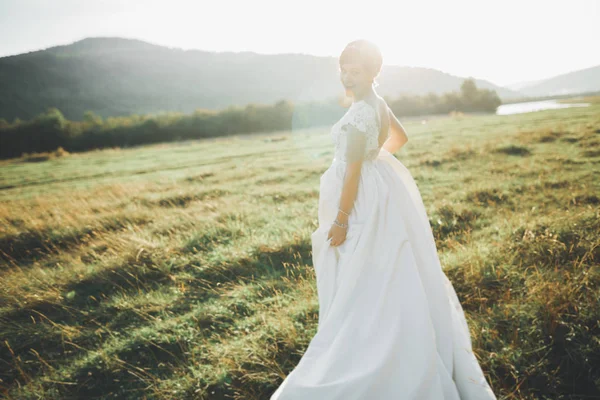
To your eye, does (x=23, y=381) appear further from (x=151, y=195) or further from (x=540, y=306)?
(x=151, y=195)

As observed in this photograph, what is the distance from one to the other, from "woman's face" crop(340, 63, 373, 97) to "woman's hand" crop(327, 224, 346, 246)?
1.16m

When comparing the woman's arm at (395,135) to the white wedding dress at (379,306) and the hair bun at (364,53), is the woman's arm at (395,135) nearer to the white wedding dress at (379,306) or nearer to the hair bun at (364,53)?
the white wedding dress at (379,306)

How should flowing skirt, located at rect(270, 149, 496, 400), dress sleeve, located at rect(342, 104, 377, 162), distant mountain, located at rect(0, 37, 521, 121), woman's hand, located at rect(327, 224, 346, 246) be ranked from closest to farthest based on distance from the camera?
flowing skirt, located at rect(270, 149, 496, 400), dress sleeve, located at rect(342, 104, 377, 162), woman's hand, located at rect(327, 224, 346, 246), distant mountain, located at rect(0, 37, 521, 121)

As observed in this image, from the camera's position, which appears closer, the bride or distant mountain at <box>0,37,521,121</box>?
the bride

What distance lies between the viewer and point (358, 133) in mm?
2348

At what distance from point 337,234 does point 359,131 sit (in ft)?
2.98

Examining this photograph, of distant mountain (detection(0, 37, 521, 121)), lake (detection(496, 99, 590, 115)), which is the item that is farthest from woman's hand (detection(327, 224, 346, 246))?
distant mountain (detection(0, 37, 521, 121))

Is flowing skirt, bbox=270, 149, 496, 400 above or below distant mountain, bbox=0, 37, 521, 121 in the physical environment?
below

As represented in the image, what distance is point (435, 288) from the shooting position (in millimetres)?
2562

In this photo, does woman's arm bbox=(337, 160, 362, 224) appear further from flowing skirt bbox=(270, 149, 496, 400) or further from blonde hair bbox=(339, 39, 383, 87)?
blonde hair bbox=(339, 39, 383, 87)

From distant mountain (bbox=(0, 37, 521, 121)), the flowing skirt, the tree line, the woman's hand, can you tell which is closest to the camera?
the flowing skirt

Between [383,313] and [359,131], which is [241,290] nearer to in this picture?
[383,313]

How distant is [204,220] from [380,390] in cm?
578

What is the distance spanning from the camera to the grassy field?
9.57 ft
